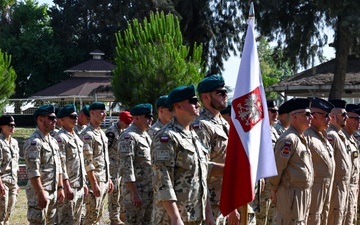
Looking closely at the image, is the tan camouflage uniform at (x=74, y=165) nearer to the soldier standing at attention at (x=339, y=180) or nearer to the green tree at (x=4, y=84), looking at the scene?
the soldier standing at attention at (x=339, y=180)

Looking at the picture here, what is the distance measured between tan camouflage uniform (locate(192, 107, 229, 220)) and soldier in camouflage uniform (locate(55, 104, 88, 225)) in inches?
105

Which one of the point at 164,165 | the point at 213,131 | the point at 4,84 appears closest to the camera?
the point at 164,165

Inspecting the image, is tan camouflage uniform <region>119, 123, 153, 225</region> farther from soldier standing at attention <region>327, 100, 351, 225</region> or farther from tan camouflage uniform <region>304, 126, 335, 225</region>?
soldier standing at attention <region>327, 100, 351, 225</region>

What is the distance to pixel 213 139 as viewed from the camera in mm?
7113

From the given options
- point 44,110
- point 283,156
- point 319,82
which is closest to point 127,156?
point 44,110

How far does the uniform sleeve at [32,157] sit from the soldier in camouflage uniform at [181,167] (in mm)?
2719

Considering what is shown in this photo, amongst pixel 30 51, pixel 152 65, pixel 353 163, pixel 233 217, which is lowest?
pixel 233 217

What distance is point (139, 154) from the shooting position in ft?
30.6

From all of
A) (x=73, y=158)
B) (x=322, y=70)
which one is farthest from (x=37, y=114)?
(x=322, y=70)

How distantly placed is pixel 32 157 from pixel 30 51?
41.5 m

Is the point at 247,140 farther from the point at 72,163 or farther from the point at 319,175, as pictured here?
the point at 72,163

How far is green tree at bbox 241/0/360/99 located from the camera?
25516mm

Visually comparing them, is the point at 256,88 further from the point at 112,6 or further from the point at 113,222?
the point at 112,6

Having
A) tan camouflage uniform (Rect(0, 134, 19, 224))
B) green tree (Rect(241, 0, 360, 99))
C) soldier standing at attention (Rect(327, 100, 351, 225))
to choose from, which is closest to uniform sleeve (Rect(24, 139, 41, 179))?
tan camouflage uniform (Rect(0, 134, 19, 224))
